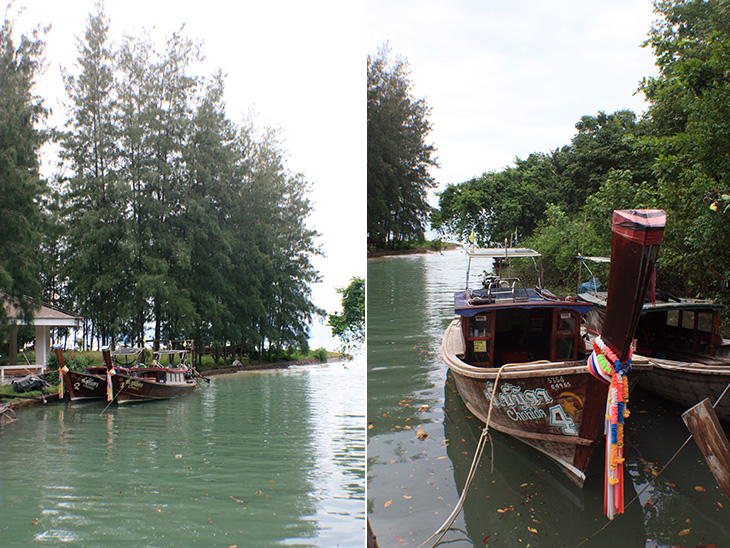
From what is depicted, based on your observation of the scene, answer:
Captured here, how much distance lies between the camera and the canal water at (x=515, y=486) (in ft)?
10.4

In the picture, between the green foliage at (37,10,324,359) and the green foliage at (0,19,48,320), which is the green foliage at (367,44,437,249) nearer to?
the green foliage at (0,19,48,320)

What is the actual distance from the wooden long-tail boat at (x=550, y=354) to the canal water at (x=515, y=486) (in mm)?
249

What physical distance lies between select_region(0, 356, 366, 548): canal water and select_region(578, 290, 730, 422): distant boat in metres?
2.93

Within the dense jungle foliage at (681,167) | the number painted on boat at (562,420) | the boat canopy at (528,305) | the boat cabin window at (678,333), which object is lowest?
the number painted on boat at (562,420)

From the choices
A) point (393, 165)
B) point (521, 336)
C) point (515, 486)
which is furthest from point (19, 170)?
point (515, 486)

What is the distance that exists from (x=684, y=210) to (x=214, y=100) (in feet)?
51.1

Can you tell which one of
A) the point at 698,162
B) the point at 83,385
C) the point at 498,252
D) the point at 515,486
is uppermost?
the point at 698,162

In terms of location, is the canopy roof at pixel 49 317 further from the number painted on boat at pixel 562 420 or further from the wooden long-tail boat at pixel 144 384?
the number painted on boat at pixel 562 420

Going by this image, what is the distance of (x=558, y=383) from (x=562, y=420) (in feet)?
0.91

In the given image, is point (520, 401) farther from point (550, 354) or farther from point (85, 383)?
point (85, 383)

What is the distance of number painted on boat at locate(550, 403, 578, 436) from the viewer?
3695mm

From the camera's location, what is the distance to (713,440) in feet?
7.11

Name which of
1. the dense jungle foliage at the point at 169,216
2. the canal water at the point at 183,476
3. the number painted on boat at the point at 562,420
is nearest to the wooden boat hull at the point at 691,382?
the number painted on boat at the point at 562,420

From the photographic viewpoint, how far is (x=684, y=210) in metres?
6.22
